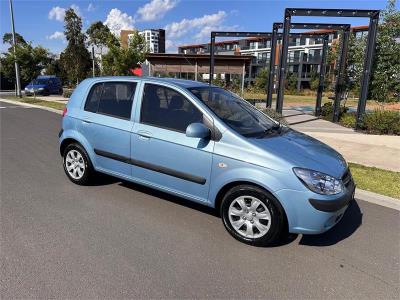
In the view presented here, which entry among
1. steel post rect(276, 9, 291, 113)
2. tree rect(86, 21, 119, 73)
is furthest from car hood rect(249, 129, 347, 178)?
tree rect(86, 21, 119, 73)

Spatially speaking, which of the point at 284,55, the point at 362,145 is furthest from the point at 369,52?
the point at 362,145

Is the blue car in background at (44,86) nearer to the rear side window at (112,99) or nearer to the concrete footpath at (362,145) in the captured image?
the concrete footpath at (362,145)

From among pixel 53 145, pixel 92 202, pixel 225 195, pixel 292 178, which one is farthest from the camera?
pixel 53 145

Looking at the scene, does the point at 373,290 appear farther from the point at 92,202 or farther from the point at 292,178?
the point at 92,202

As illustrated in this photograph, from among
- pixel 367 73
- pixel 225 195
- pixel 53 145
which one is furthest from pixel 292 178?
pixel 367 73

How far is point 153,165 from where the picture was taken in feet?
14.4

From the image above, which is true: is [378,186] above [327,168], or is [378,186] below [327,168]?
below

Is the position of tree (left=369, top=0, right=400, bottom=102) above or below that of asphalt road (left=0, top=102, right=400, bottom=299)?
above

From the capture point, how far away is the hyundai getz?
11.6ft

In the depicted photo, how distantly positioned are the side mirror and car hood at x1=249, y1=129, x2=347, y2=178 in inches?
18.9

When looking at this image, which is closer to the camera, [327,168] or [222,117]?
[327,168]

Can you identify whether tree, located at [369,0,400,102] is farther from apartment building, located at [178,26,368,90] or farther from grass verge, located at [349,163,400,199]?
apartment building, located at [178,26,368,90]

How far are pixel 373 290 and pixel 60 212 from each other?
353cm

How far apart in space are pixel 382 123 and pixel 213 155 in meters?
9.46
